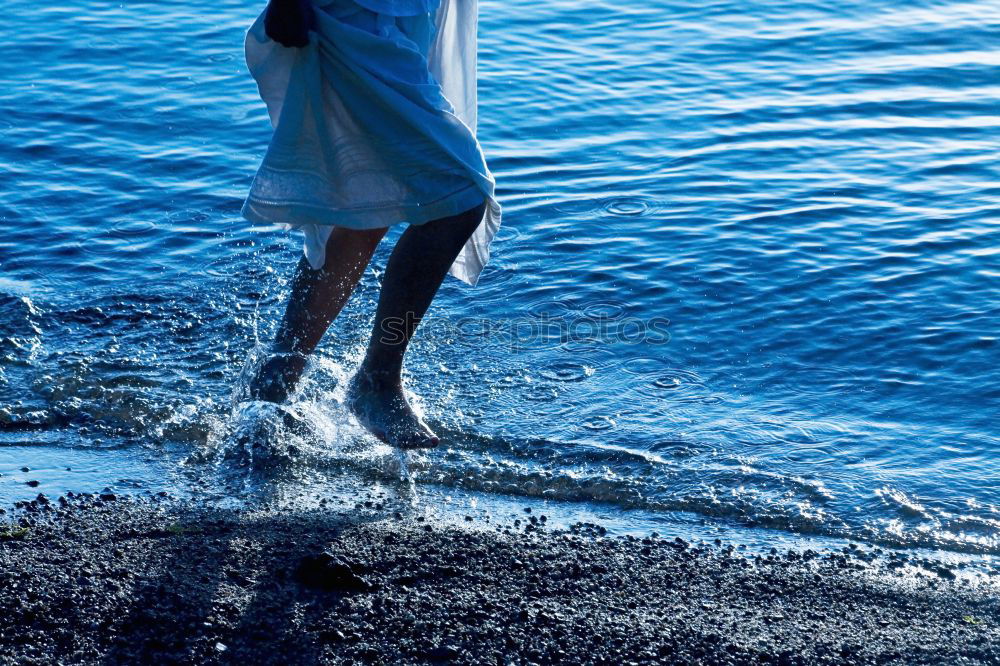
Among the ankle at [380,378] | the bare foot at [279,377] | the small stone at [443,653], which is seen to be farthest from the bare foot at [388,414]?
the small stone at [443,653]

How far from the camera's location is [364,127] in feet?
13.6

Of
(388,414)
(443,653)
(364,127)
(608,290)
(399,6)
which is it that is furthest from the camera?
(608,290)

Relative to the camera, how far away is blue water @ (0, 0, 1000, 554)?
446 centimetres

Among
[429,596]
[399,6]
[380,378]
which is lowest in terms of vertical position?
[429,596]

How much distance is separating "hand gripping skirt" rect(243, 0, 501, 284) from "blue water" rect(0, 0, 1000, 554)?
81 cm

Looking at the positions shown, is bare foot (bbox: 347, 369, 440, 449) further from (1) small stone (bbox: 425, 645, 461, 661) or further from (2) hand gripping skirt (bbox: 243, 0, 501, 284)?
(1) small stone (bbox: 425, 645, 461, 661)

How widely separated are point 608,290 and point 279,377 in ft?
7.20

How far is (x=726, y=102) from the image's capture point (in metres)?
9.51

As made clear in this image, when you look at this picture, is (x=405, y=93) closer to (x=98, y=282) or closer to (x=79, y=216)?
(x=98, y=282)

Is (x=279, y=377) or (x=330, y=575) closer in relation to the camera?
(x=330, y=575)

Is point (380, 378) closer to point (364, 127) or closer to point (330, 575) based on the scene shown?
point (364, 127)

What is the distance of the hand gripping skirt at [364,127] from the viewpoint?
4016 millimetres

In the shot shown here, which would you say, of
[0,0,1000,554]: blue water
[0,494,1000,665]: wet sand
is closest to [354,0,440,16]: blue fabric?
[0,0,1000,554]: blue water

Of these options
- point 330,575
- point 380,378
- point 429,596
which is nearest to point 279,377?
point 380,378
